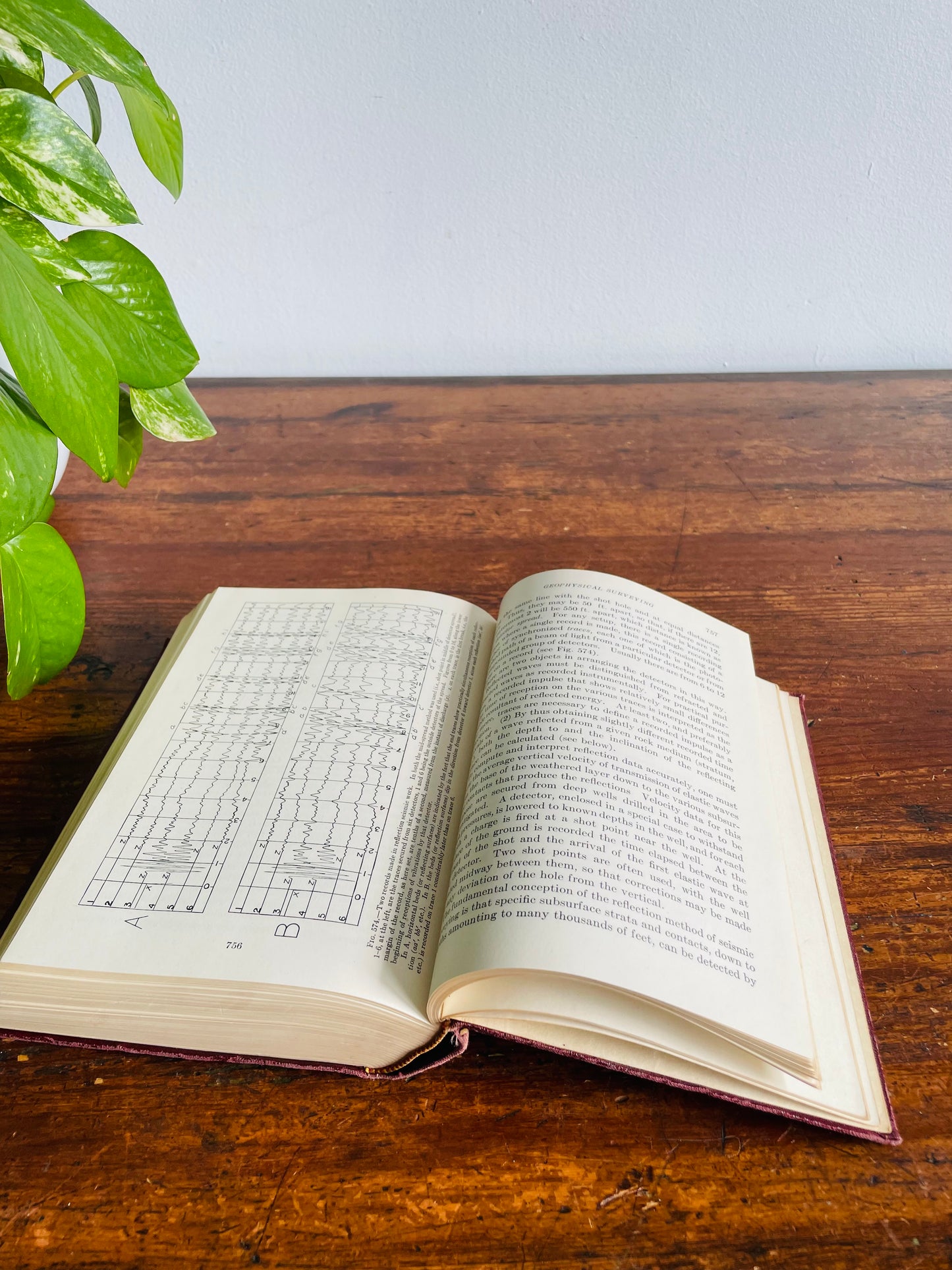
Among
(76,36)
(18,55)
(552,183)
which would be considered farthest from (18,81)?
(552,183)

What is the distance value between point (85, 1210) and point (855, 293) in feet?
3.27

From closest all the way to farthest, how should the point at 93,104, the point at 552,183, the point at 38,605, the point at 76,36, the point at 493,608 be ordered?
1. the point at 76,36
2. the point at 38,605
3. the point at 93,104
4. the point at 493,608
5. the point at 552,183

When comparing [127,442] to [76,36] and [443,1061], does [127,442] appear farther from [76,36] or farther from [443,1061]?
[443,1061]

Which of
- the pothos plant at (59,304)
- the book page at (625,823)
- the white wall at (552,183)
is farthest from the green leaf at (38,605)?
the white wall at (552,183)

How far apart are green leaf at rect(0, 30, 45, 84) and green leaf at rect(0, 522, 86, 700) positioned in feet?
0.66

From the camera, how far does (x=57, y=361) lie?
337 mm

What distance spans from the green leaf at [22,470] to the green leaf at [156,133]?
148 millimetres

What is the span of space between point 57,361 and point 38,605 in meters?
0.14

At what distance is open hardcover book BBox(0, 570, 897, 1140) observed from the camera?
0.36 m

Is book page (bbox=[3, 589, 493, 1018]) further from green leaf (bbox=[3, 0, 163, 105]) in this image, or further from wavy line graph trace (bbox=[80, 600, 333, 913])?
green leaf (bbox=[3, 0, 163, 105])

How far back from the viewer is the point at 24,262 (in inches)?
12.8

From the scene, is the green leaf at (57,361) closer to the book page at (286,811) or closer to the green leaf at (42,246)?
the green leaf at (42,246)

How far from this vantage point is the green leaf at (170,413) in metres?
0.49

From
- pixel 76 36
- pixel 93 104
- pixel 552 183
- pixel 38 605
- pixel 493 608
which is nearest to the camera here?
pixel 76 36
